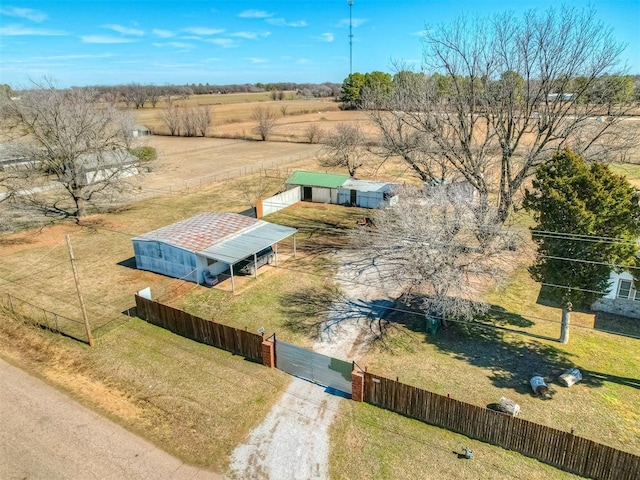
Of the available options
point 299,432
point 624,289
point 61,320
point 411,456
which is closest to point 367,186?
point 624,289

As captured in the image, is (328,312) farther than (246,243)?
No

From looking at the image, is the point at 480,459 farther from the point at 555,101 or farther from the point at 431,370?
the point at 555,101

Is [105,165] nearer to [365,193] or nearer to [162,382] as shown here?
[365,193]

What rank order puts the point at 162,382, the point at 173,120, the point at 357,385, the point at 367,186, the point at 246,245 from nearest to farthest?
1. the point at 357,385
2. the point at 162,382
3. the point at 246,245
4. the point at 367,186
5. the point at 173,120

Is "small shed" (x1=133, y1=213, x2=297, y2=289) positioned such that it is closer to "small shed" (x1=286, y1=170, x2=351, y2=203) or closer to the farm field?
the farm field

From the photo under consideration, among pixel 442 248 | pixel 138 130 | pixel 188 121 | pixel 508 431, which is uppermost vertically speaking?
pixel 188 121

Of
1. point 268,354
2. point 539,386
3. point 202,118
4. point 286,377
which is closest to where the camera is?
point 539,386

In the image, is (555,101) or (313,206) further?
(313,206)

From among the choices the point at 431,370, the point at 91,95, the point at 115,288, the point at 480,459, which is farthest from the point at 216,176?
the point at 480,459
